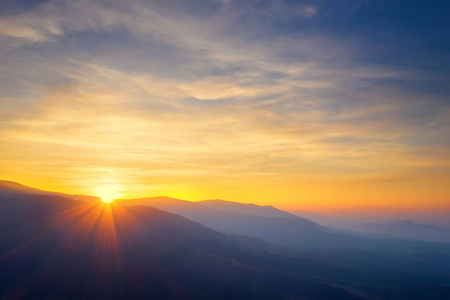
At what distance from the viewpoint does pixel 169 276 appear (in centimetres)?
11644

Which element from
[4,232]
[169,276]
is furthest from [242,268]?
[4,232]

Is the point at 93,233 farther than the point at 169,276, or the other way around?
the point at 93,233

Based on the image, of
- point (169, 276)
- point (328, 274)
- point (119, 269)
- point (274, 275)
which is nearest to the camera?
point (119, 269)

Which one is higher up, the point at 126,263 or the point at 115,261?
the point at 115,261

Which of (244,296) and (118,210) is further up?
(118,210)

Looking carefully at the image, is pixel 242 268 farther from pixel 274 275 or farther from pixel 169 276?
pixel 169 276

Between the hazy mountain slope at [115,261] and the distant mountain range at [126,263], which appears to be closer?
the hazy mountain slope at [115,261]

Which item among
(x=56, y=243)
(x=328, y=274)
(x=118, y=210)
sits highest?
(x=118, y=210)

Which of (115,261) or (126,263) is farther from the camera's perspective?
(126,263)

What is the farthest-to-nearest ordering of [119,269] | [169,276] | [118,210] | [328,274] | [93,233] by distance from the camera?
[328,274]
[118,210]
[93,233]
[169,276]
[119,269]

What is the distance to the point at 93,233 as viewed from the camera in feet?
423

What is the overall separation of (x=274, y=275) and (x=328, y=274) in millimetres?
60150

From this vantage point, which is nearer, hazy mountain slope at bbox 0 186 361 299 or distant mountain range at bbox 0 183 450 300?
hazy mountain slope at bbox 0 186 361 299

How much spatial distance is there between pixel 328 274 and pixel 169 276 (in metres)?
118
